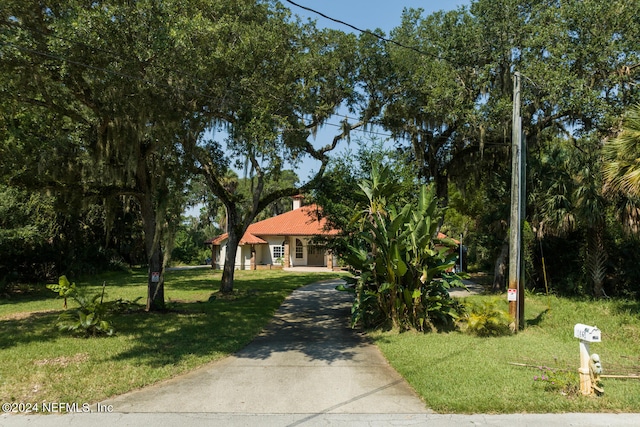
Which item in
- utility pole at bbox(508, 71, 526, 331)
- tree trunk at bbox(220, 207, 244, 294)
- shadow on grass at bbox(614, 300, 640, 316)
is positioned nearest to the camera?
utility pole at bbox(508, 71, 526, 331)

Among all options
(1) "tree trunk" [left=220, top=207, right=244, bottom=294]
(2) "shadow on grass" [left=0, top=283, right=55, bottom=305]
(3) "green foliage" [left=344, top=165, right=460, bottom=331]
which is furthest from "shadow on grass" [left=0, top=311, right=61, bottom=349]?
(3) "green foliage" [left=344, top=165, right=460, bottom=331]

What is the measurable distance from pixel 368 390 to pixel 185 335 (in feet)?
16.8

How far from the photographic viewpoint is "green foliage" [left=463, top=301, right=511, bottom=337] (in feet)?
32.9

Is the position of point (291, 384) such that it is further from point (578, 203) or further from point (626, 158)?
point (578, 203)

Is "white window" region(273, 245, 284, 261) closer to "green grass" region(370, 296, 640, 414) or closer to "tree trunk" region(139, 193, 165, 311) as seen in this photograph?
"tree trunk" region(139, 193, 165, 311)

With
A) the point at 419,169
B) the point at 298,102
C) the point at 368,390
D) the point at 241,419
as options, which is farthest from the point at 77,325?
the point at 419,169

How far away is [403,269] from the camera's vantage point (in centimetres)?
1021

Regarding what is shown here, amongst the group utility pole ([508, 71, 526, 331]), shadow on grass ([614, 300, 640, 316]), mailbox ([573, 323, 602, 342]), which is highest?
utility pole ([508, 71, 526, 331])

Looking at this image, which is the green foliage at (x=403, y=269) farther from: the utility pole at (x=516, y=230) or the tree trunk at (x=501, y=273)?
the tree trunk at (x=501, y=273)

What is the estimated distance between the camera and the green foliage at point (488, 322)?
32.9 feet

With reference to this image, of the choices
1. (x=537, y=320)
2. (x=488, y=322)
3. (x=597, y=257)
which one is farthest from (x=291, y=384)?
(x=597, y=257)

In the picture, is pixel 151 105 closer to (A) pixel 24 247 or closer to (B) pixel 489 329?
(B) pixel 489 329

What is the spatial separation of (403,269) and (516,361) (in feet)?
10.3

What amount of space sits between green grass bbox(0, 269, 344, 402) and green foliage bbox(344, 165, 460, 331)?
10.4 feet
